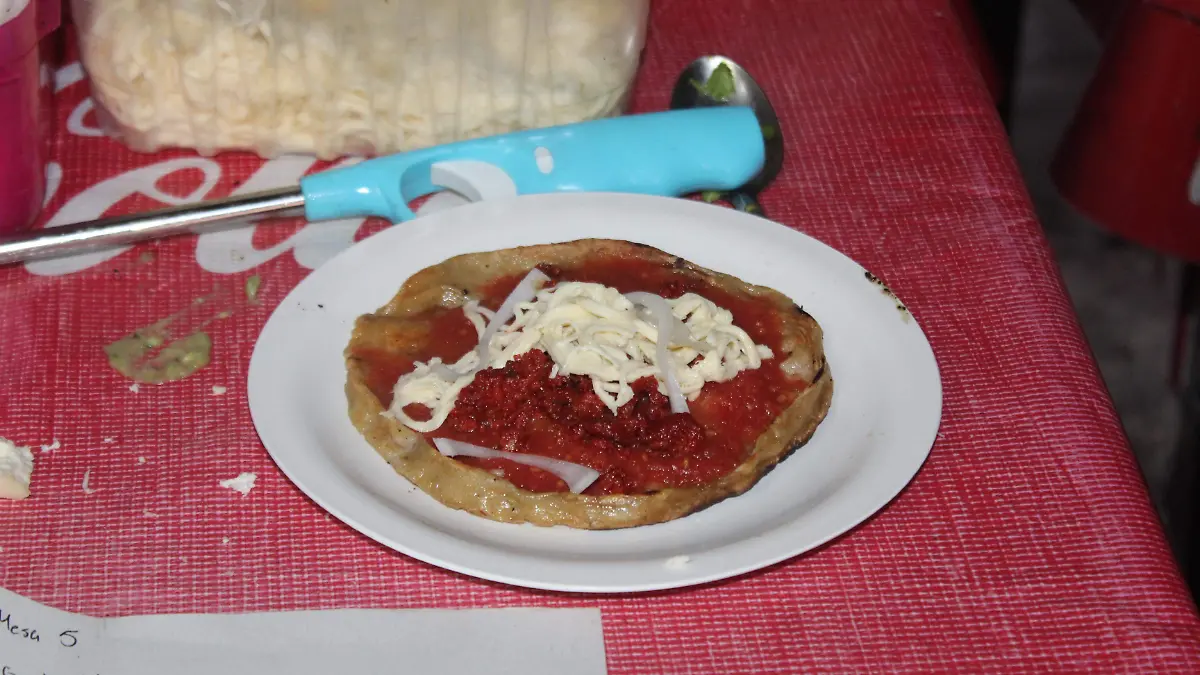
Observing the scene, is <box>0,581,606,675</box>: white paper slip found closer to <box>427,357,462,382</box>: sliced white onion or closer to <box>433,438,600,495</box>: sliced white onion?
<box>433,438,600,495</box>: sliced white onion

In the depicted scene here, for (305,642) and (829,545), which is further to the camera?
(829,545)

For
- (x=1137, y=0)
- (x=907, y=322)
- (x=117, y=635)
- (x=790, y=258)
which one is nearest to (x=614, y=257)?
(x=790, y=258)

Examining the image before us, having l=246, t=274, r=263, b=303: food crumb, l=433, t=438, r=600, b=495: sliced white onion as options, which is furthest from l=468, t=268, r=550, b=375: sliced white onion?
l=246, t=274, r=263, b=303: food crumb

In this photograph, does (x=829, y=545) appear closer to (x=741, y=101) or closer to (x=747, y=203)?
(x=747, y=203)

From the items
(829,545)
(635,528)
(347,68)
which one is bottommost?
(829,545)

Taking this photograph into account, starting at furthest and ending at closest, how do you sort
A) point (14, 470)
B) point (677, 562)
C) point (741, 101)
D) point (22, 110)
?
point (741, 101), point (22, 110), point (14, 470), point (677, 562)

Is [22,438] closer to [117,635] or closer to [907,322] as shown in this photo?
[117,635]

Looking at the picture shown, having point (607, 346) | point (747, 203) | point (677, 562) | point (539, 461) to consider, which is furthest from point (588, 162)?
point (677, 562)

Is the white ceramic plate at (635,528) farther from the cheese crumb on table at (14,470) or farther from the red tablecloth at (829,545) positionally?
the cheese crumb on table at (14,470)
